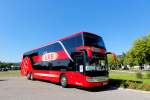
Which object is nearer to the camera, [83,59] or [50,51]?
[83,59]

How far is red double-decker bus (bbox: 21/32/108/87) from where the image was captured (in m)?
18.3

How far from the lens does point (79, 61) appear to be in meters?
18.8

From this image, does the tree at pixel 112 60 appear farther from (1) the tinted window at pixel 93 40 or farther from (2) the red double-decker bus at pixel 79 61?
(1) the tinted window at pixel 93 40

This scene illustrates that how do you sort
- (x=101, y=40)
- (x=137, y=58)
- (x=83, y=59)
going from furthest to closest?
(x=137, y=58), (x=101, y=40), (x=83, y=59)

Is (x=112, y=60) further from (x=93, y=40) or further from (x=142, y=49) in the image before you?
(x=142, y=49)

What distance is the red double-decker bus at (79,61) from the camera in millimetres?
18266

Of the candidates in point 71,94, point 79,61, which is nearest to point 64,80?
point 79,61

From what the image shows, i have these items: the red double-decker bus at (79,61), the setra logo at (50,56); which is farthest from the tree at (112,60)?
the setra logo at (50,56)

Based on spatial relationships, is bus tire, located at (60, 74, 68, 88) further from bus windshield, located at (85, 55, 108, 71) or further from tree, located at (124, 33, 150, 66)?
tree, located at (124, 33, 150, 66)

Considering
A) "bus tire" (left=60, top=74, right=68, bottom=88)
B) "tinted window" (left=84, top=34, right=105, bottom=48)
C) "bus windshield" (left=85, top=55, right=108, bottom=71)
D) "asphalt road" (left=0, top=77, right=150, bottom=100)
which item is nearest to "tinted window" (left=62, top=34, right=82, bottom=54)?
"tinted window" (left=84, top=34, right=105, bottom=48)

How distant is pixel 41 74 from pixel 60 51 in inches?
225

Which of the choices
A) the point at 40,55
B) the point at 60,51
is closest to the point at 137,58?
the point at 40,55

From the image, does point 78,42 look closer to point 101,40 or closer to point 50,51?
point 101,40

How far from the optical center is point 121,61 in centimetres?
12231
